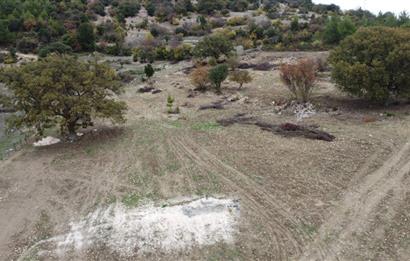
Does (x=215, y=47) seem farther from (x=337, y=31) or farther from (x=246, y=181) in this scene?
(x=246, y=181)

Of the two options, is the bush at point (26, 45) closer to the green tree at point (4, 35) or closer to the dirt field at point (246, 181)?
the green tree at point (4, 35)

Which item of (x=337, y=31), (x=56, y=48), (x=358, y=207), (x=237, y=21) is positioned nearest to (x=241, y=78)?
(x=358, y=207)

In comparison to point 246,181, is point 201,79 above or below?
above

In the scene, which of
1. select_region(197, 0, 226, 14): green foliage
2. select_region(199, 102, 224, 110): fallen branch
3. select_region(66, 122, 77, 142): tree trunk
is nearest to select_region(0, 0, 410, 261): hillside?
select_region(66, 122, 77, 142): tree trunk

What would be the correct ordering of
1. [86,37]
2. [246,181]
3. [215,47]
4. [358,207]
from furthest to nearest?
1. [86,37]
2. [215,47]
3. [246,181]
4. [358,207]

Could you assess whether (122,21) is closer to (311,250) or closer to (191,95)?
(191,95)

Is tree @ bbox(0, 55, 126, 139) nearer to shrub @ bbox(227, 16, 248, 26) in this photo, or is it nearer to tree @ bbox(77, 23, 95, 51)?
tree @ bbox(77, 23, 95, 51)
